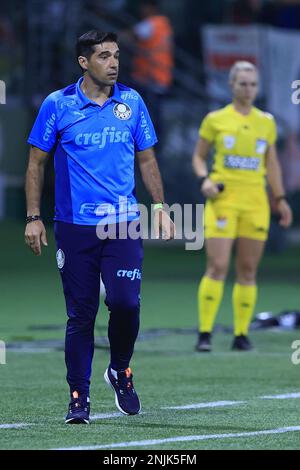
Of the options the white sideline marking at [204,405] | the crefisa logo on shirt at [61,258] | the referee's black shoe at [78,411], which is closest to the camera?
the referee's black shoe at [78,411]

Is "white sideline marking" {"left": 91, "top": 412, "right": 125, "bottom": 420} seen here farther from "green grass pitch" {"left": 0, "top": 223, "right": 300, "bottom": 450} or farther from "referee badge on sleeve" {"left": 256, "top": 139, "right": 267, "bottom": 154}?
"referee badge on sleeve" {"left": 256, "top": 139, "right": 267, "bottom": 154}

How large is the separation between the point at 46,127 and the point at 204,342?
4.45 m

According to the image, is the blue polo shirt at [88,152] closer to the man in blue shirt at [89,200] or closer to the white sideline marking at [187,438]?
the man in blue shirt at [89,200]

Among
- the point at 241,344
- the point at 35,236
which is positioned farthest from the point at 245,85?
the point at 35,236

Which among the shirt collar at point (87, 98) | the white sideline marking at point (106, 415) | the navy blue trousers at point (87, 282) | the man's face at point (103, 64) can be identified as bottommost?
the white sideline marking at point (106, 415)

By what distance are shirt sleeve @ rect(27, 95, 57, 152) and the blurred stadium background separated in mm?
1572

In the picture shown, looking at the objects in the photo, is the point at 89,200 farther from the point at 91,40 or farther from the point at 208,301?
the point at 208,301

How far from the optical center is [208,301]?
12.8 meters

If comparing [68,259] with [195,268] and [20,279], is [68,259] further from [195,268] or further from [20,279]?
[195,268]

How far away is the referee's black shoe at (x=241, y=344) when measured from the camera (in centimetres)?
1270

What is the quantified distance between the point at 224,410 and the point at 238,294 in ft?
12.6

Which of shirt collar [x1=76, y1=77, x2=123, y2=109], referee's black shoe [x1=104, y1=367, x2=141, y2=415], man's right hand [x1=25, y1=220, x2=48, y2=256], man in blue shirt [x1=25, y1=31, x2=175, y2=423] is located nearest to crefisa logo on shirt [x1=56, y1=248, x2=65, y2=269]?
man in blue shirt [x1=25, y1=31, x2=175, y2=423]

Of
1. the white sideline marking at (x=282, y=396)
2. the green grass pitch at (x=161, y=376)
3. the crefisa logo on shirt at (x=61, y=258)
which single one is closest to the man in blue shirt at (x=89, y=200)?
the crefisa logo on shirt at (x=61, y=258)

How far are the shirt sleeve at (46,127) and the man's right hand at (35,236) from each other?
438 millimetres
